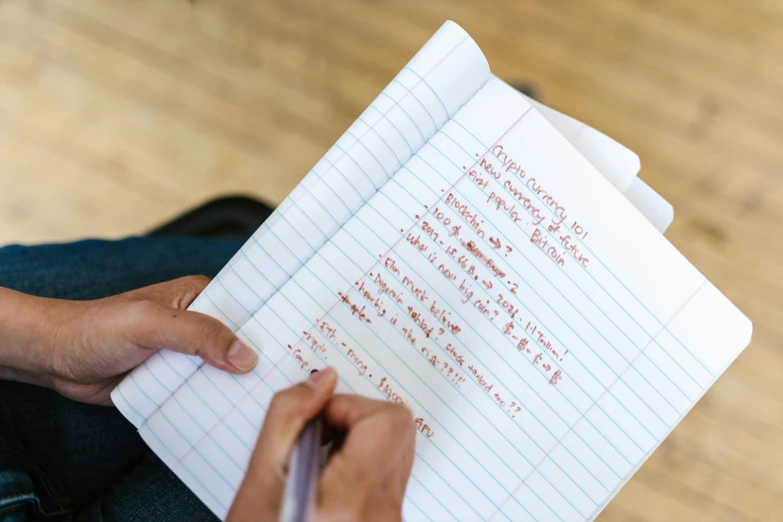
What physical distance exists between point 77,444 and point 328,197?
1.02 feet

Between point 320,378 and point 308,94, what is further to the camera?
point 308,94

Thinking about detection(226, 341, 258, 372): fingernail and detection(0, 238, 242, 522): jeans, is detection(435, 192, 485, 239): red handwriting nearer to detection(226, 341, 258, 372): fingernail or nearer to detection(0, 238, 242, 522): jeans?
detection(226, 341, 258, 372): fingernail

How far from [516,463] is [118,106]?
0.78 meters

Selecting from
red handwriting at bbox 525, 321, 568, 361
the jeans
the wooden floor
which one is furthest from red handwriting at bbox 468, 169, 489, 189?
the wooden floor

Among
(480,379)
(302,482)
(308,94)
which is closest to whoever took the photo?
(302,482)

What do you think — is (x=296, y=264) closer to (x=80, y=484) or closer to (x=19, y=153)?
(x=80, y=484)

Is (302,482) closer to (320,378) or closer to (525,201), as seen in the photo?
(320,378)

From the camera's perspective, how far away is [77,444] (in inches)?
18.1

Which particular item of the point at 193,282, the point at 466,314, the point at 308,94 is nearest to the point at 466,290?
A: the point at 466,314

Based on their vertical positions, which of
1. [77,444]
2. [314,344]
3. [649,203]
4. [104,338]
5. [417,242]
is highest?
[649,203]

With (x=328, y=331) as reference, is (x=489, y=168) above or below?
above

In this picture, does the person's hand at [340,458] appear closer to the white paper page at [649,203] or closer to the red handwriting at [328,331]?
the red handwriting at [328,331]

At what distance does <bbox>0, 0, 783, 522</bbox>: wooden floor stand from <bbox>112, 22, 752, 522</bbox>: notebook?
18.0 inches

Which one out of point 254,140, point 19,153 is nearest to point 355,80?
point 254,140
